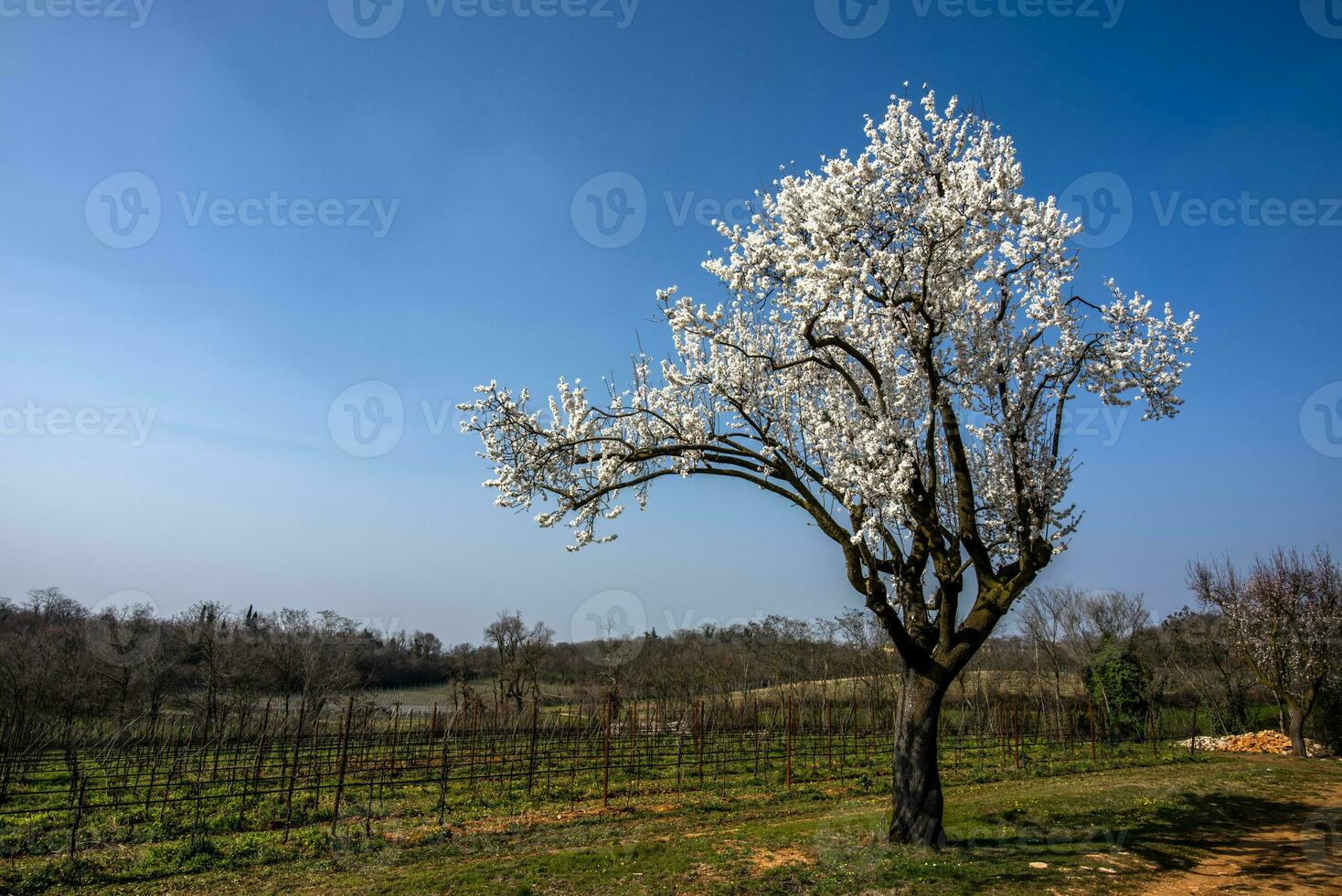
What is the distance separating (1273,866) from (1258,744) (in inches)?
769

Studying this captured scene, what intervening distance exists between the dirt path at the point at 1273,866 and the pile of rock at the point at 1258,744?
14058 millimetres

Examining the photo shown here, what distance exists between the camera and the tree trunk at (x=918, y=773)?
28.3 feet

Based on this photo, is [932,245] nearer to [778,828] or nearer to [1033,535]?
[1033,535]

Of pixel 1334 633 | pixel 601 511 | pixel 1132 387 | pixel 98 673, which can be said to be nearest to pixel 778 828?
pixel 601 511

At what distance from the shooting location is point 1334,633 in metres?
20.9

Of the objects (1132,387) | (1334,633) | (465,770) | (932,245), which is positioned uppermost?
(932,245)

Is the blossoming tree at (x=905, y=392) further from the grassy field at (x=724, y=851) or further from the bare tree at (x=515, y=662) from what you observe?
the bare tree at (x=515, y=662)

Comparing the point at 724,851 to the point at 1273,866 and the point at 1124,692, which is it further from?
the point at 1124,692

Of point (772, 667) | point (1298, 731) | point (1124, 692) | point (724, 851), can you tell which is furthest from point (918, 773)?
point (772, 667)

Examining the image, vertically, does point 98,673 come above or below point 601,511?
below

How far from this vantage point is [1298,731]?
821 inches

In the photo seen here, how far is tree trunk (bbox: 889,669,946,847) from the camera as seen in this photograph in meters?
8.64

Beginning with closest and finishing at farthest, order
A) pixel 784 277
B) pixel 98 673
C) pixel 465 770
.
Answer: pixel 784 277 < pixel 465 770 < pixel 98 673

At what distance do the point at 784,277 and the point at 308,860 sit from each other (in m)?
10.1
